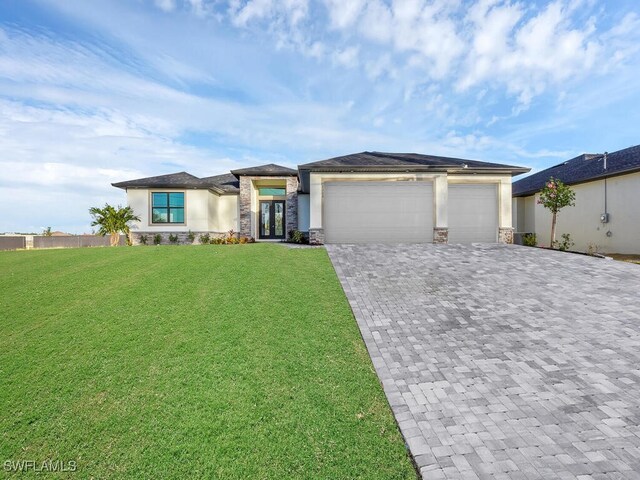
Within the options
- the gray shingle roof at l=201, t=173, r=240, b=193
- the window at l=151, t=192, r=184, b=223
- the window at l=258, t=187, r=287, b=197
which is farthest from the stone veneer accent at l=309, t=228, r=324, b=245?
the window at l=151, t=192, r=184, b=223

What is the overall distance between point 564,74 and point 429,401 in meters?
14.7

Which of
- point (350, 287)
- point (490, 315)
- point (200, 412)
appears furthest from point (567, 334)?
point (200, 412)

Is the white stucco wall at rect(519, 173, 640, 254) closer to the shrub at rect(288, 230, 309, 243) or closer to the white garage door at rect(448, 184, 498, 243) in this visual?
the white garage door at rect(448, 184, 498, 243)

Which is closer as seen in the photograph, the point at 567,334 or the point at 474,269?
the point at 567,334

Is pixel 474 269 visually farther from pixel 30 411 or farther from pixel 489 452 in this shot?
pixel 30 411

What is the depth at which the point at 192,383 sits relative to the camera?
400 centimetres

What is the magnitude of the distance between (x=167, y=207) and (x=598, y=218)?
24.8 m

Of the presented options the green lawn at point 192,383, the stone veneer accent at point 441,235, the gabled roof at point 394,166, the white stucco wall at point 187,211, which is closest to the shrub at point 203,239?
the white stucco wall at point 187,211

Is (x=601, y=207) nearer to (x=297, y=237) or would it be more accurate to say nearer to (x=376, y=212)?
(x=376, y=212)

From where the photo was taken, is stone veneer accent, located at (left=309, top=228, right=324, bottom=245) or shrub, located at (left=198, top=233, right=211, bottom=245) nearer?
stone veneer accent, located at (left=309, top=228, right=324, bottom=245)

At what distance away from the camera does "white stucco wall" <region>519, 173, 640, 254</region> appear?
14487 millimetres

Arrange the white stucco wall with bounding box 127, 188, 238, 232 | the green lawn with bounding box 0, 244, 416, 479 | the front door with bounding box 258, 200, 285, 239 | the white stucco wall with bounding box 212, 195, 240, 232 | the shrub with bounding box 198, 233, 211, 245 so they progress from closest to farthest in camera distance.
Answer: the green lawn with bounding box 0, 244, 416, 479
the white stucco wall with bounding box 127, 188, 238, 232
the shrub with bounding box 198, 233, 211, 245
the front door with bounding box 258, 200, 285, 239
the white stucco wall with bounding box 212, 195, 240, 232

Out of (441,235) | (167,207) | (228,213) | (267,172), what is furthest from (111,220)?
(441,235)

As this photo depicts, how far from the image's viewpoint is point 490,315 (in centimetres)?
641
